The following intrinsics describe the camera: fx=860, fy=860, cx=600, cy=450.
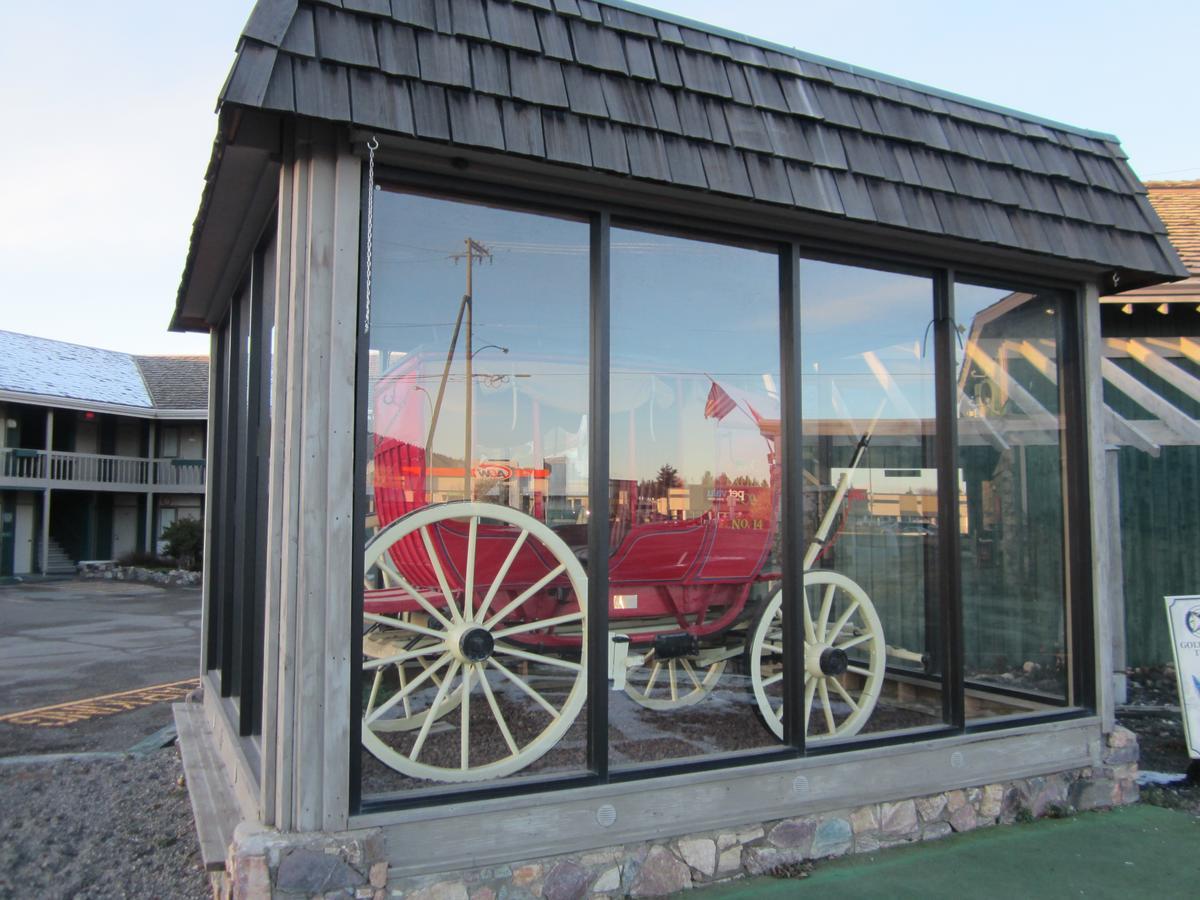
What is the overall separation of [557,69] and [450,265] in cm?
95

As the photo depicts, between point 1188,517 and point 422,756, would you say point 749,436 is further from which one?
point 1188,517

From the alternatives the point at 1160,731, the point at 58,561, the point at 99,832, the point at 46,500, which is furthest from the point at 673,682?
the point at 58,561

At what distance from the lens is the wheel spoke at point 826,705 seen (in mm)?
3680

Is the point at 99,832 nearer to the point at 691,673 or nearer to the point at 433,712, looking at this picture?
the point at 433,712

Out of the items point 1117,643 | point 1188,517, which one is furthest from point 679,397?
point 1188,517

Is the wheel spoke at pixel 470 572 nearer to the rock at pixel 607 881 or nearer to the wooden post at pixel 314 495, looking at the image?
the wooden post at pixel 314 495

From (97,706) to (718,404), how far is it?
5453 mm

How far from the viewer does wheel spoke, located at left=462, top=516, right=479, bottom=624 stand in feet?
11.0

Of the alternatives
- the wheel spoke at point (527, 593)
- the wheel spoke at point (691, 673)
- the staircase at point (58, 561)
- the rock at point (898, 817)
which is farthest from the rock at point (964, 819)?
the staircase at point (58, 561)

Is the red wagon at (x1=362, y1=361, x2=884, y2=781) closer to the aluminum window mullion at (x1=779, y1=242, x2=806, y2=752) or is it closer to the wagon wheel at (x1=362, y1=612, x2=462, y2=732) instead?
the wagon wheel at (x1=362, y1=612, x2=462, y2=732)

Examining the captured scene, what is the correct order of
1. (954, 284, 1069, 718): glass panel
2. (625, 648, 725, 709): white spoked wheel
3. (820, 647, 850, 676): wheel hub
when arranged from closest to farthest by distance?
(820, 647, 850, 676): wheel hub
(625, 648, 725, 709): white spoked wheel
(954, 284, 1069, 718): glass panel

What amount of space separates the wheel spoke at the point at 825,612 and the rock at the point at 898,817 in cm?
73

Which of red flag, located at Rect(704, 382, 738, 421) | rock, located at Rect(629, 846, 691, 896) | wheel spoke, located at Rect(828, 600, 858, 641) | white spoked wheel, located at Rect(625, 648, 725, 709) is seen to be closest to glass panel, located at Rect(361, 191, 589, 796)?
rock, located at Rect(629, 846, 691, 896)

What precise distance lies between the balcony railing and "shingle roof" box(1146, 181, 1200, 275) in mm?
21298
